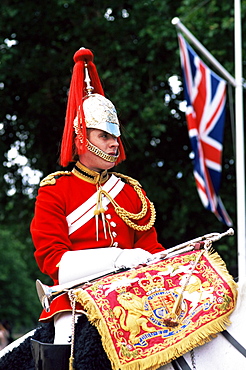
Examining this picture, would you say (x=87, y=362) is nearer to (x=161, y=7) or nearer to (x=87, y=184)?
(x=87, y=184)

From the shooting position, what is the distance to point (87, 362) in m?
2.70

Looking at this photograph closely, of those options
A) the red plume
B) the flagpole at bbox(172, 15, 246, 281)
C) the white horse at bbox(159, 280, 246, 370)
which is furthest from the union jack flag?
the white horse at bbox(159, 280, 246, 370)

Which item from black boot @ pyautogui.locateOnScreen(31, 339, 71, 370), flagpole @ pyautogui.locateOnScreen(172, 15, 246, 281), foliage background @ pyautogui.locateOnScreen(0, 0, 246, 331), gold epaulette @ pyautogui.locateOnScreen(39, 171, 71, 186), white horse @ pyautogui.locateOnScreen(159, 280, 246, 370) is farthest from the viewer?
foliage background @ pyautogui.locateOnScreen(0, 0, 246, 331)

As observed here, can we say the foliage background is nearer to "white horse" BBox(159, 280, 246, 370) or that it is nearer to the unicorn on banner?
the unicorn on banner

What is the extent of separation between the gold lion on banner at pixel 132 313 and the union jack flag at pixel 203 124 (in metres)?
5.12

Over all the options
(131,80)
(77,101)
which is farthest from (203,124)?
(77,101)

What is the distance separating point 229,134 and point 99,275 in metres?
8.19

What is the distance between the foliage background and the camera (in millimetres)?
10094

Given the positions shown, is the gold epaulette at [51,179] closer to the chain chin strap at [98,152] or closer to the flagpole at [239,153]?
the chain chin strap at [98,152]

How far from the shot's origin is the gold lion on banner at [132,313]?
274cm

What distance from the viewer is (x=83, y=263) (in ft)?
9.71

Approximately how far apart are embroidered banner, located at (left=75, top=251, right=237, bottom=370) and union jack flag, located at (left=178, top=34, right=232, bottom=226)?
499 cm

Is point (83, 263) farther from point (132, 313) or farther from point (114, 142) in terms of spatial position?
point (114, 142)

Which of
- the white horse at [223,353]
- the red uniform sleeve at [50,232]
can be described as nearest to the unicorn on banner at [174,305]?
the white horse at [223,353]
